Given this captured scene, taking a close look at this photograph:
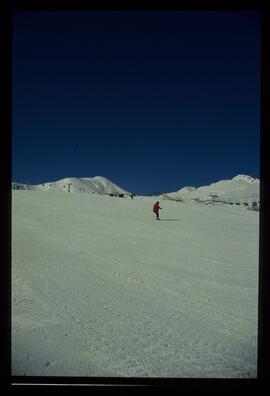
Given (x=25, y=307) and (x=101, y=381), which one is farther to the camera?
(x=25, y=307)

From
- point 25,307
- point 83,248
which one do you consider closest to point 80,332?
point 25,307

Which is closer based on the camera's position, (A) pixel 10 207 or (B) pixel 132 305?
(A) pixel 10 207

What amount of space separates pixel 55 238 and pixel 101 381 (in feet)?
27.7

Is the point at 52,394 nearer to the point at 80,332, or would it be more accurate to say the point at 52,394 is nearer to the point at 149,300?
the point at 80,332

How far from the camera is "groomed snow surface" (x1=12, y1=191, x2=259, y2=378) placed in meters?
2.96

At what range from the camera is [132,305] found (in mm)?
4656

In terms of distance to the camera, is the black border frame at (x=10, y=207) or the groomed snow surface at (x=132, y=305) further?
the groomed snow surface at (x=132, y=305)

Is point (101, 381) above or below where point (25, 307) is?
above

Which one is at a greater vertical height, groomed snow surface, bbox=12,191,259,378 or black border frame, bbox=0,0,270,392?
black border frame, bbox=0,0,270,392

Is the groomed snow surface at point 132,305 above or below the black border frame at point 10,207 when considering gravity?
below

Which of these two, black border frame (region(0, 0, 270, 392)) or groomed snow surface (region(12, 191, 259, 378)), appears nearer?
black border frame (region(0, 0, 270, 392))

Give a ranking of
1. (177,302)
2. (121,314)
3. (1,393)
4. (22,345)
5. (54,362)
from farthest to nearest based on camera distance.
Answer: (177,302) → (121,314) → (22,345) → (54,362) → (1,393)

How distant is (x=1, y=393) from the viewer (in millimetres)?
1777

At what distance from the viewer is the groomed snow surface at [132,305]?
296cm
